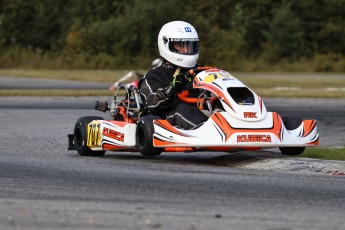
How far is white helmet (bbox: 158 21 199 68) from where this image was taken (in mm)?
13375

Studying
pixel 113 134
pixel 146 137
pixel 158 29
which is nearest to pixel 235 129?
pixel 146 137

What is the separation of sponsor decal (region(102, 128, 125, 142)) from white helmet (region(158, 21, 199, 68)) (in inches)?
44.8

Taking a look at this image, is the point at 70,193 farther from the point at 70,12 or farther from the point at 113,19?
the point at 70,12

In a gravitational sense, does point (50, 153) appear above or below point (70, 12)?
below

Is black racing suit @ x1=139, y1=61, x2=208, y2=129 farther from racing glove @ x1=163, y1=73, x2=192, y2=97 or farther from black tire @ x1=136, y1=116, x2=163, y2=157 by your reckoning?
black tire @ x1=136, y1=116, x2=163, y2=157

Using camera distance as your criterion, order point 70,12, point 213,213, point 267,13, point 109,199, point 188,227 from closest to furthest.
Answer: point 188,227 < point 213,213 < point 109,199 < point 70,12 < point 267,13

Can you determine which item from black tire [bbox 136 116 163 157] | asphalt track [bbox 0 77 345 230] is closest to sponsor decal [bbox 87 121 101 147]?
asphalt track [bbox 0 77 345 230]

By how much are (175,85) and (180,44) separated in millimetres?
878

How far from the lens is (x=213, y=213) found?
26.2 ft

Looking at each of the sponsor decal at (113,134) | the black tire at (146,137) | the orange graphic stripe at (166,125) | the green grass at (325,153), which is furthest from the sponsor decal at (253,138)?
the sponsor decal at (113,134)

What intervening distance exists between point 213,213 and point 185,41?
18.8ft

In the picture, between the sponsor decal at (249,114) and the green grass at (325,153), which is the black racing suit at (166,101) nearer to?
the sponsor decal at (249,114)

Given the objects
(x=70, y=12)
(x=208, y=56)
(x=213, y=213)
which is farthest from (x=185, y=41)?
(x=70, y=12)

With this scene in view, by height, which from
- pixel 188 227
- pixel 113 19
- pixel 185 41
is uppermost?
pixel 113 19
